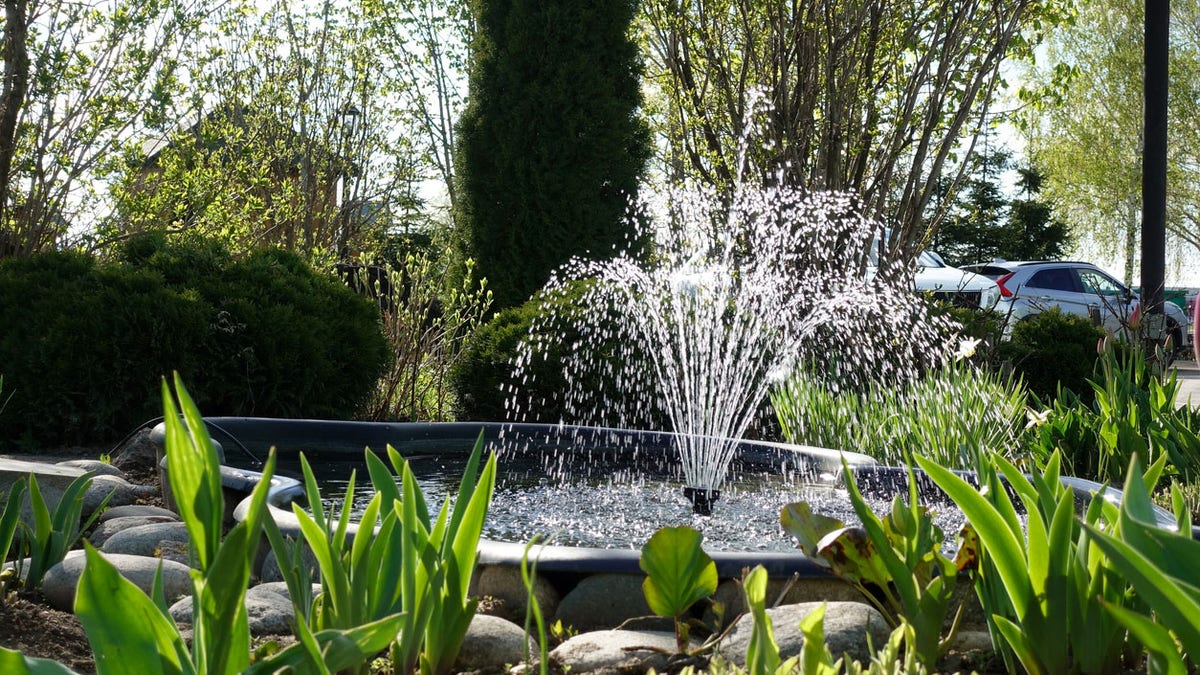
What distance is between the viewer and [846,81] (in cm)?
795

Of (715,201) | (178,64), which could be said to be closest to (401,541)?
(178,64)

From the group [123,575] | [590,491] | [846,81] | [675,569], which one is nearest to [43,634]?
[123,575]

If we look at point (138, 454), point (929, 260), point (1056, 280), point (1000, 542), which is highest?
point (929, 260)

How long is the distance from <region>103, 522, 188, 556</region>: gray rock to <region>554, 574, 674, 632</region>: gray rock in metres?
1.38

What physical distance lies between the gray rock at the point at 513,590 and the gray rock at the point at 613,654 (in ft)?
1.54

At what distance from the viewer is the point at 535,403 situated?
7012 mm

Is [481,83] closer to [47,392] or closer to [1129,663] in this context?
[47,392]

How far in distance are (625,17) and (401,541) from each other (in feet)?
25.2

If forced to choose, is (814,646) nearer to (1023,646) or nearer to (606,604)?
(1023,646)

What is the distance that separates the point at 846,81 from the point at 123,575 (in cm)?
657

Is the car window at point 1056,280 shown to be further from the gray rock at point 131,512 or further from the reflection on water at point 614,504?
the gray rock at point 131,512

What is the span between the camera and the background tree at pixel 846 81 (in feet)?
26.0

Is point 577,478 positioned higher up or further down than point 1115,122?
further down

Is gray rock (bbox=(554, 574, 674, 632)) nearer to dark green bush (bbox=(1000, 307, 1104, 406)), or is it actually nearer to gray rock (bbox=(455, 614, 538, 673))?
gray rock (bbox=(455, 614, 538, 673))
